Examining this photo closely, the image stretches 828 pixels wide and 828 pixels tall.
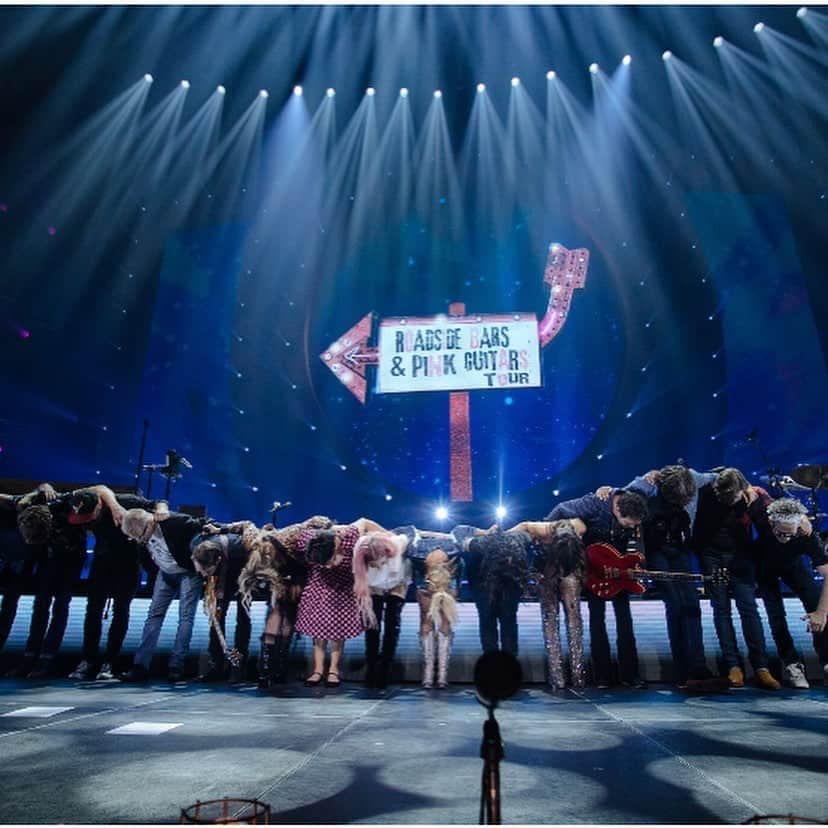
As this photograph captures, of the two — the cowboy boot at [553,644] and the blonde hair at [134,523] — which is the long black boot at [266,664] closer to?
the blonde hair at [134,523]

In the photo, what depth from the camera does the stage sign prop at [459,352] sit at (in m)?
12.2

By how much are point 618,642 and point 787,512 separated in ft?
5.91

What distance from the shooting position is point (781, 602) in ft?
16.2

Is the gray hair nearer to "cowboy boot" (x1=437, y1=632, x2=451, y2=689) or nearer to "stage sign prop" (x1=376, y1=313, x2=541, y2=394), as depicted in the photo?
"cowboy boot" (x1=437, y1=632, x2=451, y2=689)

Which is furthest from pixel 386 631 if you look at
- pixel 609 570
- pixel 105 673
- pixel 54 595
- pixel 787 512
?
pixel 787 512

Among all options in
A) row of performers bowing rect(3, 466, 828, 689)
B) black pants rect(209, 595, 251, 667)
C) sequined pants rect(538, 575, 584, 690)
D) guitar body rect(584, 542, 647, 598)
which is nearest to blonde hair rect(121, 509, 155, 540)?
row of performers bowing rect(3, 466, 828, 689)

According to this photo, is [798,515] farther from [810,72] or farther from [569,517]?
[810,72]

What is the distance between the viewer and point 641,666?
5301 millimetres

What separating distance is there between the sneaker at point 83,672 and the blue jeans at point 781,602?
6259mm

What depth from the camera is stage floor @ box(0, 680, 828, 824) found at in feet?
6.26

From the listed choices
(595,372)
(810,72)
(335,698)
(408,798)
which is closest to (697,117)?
(810,72)

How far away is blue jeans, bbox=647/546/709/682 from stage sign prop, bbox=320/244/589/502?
7.00 m

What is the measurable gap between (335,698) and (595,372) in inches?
369

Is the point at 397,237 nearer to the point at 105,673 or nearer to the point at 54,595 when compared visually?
the point at 54,595
